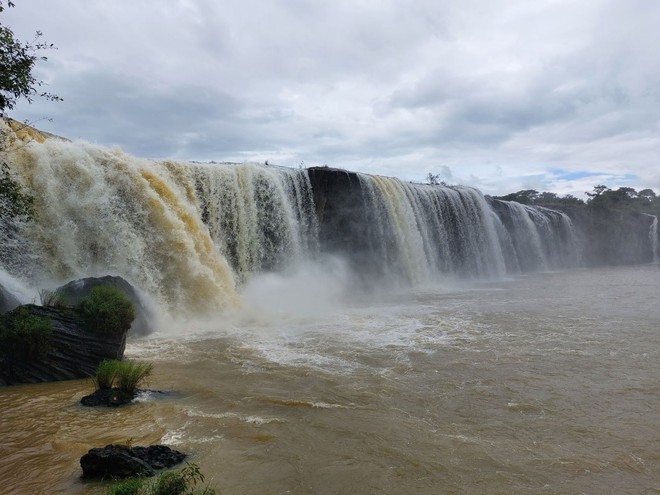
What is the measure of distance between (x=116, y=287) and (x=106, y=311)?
7.03ft

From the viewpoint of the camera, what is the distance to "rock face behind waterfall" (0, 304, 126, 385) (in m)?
6.64

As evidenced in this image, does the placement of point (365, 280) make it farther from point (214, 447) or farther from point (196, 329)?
point (214, 447)

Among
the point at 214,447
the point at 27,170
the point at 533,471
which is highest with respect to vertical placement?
the point at 27,170

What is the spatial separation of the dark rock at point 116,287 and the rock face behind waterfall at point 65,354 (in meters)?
0.75

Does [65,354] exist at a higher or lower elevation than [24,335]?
lower

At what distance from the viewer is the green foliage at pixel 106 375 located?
19.6 feet

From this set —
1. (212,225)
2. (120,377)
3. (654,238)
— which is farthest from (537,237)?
(120,377)

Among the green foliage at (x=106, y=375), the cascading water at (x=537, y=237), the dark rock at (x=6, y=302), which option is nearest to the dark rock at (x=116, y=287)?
the dark rock at (x=6, y=302)

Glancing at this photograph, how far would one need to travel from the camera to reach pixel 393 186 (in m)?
22.4

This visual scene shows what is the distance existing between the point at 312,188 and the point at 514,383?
13575 mm

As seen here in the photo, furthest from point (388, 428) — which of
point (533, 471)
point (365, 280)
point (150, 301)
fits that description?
point (365, 280)

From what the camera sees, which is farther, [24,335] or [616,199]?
[616,199]

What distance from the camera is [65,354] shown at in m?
7.01

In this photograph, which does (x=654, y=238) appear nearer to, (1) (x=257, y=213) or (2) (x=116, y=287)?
(1) (x=257, y=213)
